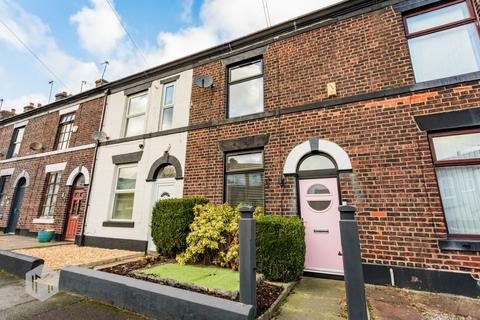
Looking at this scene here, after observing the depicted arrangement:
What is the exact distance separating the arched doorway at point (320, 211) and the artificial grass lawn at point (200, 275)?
1.89 meters

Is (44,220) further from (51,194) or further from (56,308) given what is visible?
(56,308)

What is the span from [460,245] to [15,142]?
19168 millimetres

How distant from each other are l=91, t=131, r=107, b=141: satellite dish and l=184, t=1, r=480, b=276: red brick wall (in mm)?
4373

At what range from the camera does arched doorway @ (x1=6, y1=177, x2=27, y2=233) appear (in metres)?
11.3

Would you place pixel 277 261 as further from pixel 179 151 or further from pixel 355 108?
pixel 179 151

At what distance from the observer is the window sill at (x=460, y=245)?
3.88 meters

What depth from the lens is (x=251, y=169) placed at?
624 cm

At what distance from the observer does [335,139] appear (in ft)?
17.5

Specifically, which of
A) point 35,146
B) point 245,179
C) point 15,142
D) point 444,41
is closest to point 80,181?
point 35,146

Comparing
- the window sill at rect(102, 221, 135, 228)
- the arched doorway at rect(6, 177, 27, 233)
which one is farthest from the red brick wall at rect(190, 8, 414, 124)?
A: the arched doorway at rect(6, 177, 27, 233)

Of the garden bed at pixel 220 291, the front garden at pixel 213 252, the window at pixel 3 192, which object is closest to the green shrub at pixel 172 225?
the front garden at pixel 213 252

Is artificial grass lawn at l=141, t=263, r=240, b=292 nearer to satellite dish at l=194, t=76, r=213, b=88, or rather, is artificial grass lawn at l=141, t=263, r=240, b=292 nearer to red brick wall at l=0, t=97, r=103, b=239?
satellite dish at l=194, t=76, r=213, b=88

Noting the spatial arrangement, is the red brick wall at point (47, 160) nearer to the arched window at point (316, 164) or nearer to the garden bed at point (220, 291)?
the garden bed at point (220, 291)

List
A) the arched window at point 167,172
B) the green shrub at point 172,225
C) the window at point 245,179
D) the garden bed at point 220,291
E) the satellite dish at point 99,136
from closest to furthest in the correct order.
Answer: the garden bed at point 220,291 → the green shrub at point 172,225 → the window at point 245,179 → the arched window at point 167,172 → the satellite dish at point 99,136
